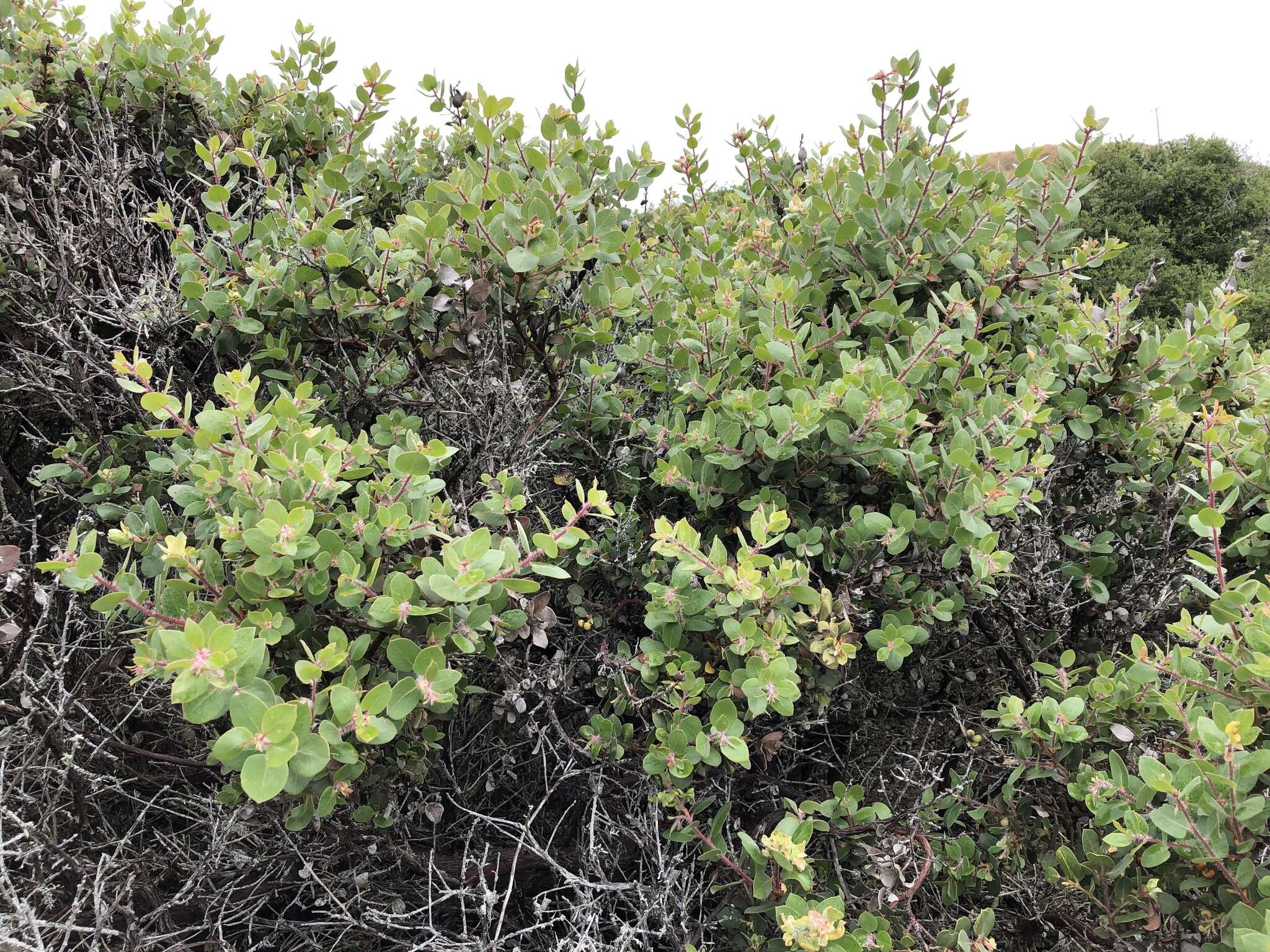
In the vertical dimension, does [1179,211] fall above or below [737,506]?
above

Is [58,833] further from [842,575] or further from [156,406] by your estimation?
[842,575]

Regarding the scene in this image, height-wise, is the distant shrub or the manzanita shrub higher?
the distant shrub

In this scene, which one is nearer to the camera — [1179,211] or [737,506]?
[737,506]

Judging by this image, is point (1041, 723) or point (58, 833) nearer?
point (1041, 723)

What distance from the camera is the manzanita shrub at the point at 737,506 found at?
1353mm

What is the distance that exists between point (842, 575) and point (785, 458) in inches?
13.9

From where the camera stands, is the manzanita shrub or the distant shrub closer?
the manzanita shrub

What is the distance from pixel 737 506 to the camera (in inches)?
79.1

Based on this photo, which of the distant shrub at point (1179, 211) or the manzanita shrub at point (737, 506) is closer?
the manzanita shrub at point (737, 506)

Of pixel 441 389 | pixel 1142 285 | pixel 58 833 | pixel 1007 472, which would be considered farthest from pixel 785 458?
pixel 58 833

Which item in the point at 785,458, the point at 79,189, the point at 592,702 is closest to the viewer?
the point at 785,458

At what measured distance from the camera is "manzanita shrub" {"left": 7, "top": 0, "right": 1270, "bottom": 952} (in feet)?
4.44

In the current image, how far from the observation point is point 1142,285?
254cm

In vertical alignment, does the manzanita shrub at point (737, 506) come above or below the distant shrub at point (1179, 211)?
below
